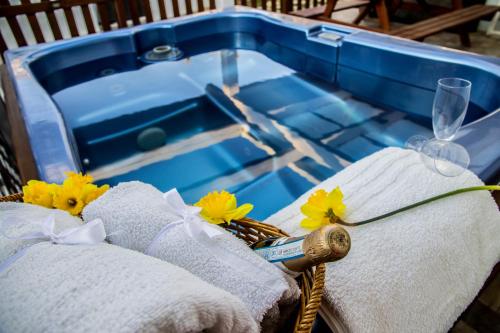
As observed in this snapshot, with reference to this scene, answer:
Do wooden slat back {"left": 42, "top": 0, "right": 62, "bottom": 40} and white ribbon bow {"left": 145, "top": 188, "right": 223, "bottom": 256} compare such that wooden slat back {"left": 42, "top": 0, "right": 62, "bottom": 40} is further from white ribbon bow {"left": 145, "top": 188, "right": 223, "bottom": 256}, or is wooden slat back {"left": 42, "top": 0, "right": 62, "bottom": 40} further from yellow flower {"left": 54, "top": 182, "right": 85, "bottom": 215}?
white ribbon bow {"left": 145, "top": 188, "right": 223, "bottom": 256}

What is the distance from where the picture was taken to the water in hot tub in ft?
4.99

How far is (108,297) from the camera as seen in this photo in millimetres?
298

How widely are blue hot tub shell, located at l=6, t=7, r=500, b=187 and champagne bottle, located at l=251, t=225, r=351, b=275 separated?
63cm

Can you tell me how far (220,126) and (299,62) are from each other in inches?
35.8

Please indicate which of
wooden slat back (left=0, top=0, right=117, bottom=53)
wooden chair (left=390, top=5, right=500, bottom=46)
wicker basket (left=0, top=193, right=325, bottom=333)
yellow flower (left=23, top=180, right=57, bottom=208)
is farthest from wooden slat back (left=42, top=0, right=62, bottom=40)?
wicker basket (left=0, top=193, right=325, bottom=333)

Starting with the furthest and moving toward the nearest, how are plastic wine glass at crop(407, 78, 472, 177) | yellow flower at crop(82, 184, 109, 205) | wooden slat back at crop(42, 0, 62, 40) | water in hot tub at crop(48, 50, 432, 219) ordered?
wooden slat back at crop(42, 0, 62, 40)
water in hot tub at crop(48, 50, 432, 219)
plastic wine glass at crop(407, 78, 472, 177)
yellow flower at crop(82, 184, 109, 205)

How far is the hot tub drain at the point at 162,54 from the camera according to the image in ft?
8.53

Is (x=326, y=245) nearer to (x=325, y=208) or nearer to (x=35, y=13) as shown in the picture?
(x=325, y=208)

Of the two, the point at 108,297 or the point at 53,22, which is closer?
the point at 108,297

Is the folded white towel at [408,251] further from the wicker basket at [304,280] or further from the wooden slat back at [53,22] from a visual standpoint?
the wooden slat back at [53,22]

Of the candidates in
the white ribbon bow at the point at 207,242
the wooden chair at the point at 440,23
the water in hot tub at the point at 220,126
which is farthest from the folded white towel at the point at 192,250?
the wooden chair at the point at 440,23

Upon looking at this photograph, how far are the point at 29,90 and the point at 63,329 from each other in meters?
1.44

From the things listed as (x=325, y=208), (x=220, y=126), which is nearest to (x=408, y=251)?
(x=325, y=208)

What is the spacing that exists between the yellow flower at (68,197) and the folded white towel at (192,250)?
7 centimetres
